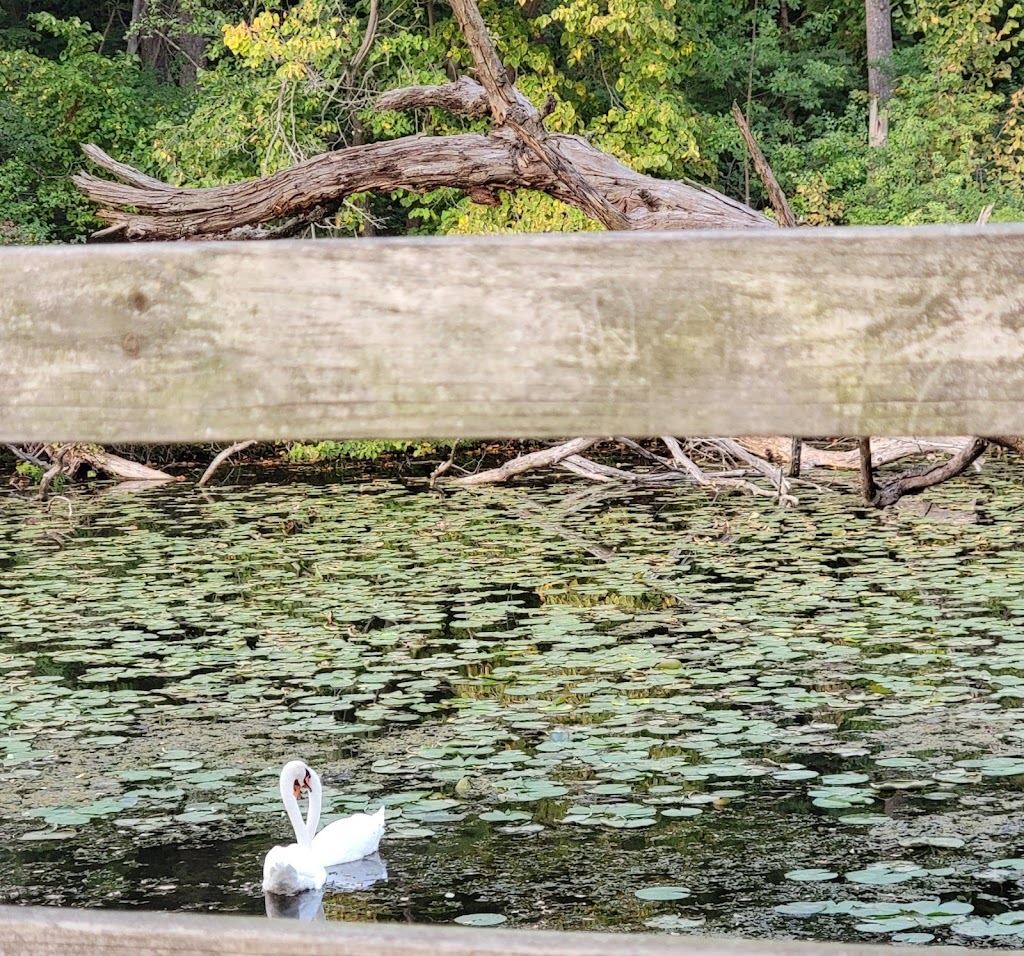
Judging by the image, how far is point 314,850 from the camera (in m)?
3.53

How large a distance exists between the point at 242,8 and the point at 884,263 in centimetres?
1583

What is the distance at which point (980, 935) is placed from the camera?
2.96 m

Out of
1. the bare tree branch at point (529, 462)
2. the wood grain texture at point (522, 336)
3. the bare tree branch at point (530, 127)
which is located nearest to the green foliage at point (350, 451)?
the bare tree branch at point (529, 462)

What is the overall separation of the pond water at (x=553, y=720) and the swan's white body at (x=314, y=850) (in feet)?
0.19

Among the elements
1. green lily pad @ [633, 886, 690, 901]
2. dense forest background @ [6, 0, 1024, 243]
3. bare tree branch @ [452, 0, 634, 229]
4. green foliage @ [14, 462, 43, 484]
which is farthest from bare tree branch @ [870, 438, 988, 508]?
green foliage @ [14, 462, 43, 484]

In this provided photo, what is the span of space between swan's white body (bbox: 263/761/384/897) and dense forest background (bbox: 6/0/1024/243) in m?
8.75

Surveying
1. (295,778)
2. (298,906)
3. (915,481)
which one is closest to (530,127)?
(915,481)

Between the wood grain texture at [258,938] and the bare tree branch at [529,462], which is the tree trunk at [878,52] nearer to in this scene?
the bare tree branch at [529,462]

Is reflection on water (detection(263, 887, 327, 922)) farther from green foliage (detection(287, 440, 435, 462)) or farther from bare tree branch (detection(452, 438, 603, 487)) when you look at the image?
green foliage (detection(287, 440, 435, 462))

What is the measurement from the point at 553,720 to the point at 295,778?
39.2 inches

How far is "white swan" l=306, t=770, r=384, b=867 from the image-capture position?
137 inches

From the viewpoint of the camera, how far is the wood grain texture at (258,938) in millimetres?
742

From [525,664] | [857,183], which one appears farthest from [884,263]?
[857,183]

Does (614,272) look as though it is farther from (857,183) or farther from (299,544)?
(857,183)
